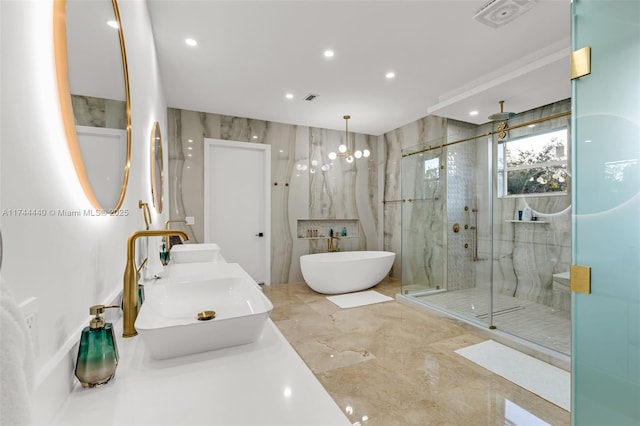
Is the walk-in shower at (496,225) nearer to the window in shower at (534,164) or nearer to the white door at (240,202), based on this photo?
the window in shower at (534,164)

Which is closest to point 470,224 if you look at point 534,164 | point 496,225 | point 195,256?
point 496,225

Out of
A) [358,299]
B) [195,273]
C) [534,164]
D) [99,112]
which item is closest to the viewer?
[99,112]

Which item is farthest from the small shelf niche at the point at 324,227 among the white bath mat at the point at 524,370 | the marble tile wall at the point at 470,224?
the white bath mat at the point at 524,370

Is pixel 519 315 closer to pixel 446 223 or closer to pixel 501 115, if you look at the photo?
pixel 446 223

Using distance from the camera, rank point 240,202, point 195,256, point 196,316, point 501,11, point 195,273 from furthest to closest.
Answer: point 240,202 < point 195,256 < point 501,11 < point 195,273 < point 196,316

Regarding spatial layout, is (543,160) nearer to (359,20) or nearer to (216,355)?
(359,20)

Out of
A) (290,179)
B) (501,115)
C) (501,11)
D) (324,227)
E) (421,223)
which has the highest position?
(501,11)

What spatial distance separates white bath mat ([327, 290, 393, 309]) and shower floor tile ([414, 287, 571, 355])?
0.55 metres

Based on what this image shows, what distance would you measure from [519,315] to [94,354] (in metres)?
3.86

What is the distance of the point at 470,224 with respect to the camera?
4.14m

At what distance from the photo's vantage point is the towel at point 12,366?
0.29 meters

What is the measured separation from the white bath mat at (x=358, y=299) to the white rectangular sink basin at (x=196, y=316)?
2.69 metres

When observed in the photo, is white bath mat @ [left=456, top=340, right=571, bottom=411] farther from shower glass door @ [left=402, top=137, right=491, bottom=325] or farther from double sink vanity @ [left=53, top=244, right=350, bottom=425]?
double sink vanity @ [left=53, top=244, right=350, bottom=425]

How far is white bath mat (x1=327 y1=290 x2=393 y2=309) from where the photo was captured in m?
3.88
